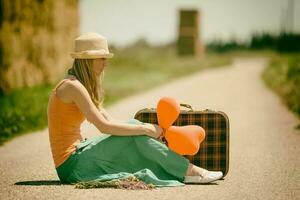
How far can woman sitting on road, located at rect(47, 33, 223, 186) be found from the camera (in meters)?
6.89

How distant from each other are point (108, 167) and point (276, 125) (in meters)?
5.96

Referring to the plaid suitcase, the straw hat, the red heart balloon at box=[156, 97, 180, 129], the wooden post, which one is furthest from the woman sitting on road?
the wooden post

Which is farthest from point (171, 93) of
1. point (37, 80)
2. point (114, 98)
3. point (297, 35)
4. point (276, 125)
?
point (297, 35)

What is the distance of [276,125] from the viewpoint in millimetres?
12469

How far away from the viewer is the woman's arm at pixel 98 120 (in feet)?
22.2

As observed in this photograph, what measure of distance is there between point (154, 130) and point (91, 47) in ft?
3.00

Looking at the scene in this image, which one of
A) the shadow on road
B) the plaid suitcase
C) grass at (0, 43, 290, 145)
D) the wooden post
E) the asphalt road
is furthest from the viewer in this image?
the wooden post

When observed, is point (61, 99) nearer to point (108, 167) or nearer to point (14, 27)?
point (108, 167)

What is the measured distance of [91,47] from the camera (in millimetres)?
6988

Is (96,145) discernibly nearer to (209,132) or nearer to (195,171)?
(195,171)

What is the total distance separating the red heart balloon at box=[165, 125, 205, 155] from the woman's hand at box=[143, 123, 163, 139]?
0.09m

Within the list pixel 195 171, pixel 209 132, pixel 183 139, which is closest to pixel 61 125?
pixel 183 139

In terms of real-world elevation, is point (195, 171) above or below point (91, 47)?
below

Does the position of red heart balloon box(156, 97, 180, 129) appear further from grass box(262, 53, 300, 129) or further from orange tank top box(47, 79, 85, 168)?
grass box(262, 53, 300, 129)
